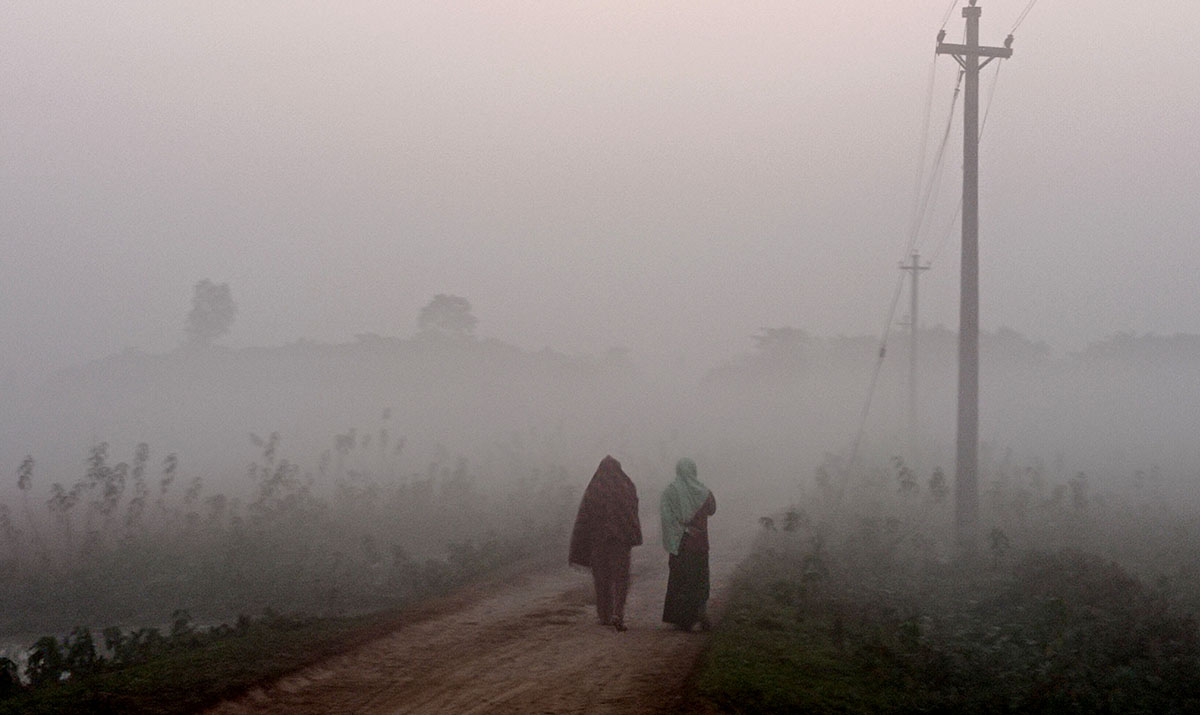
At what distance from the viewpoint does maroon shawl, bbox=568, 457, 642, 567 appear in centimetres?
1173

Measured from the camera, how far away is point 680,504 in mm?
11648

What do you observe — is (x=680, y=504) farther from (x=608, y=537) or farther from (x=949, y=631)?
(x=949, y=631)

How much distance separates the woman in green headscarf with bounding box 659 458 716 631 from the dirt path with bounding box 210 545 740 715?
29cm

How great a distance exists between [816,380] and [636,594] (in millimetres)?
71930

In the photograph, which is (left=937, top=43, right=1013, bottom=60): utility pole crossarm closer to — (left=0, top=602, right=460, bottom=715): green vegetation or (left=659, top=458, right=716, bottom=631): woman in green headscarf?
(left=659, top=458, right=716, bottom=631): woman in green headscarf

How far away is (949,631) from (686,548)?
3.11 metres

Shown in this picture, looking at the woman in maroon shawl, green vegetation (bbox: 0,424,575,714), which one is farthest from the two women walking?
green vegetation (bbox: 0,424,575,714)

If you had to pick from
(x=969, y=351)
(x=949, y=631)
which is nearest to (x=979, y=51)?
(x=969, y=351)

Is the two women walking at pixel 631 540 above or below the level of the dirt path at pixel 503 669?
above

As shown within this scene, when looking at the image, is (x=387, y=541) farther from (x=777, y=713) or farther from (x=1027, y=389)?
(x=1027, y=389)

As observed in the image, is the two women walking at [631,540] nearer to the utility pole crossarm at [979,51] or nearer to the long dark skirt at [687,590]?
the long dark skirt at [687,590]

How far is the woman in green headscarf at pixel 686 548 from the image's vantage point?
11391mm

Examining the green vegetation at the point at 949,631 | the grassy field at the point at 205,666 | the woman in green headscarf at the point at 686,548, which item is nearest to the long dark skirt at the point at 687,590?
the woman in green headscarf at the point at 686,548

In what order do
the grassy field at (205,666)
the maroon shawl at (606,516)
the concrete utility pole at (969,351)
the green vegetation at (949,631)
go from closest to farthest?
the grassy field at (205,666), the green vegetation at (949,631), the maroon shawl at (606,516), the concrete utility pole at (969,351)
